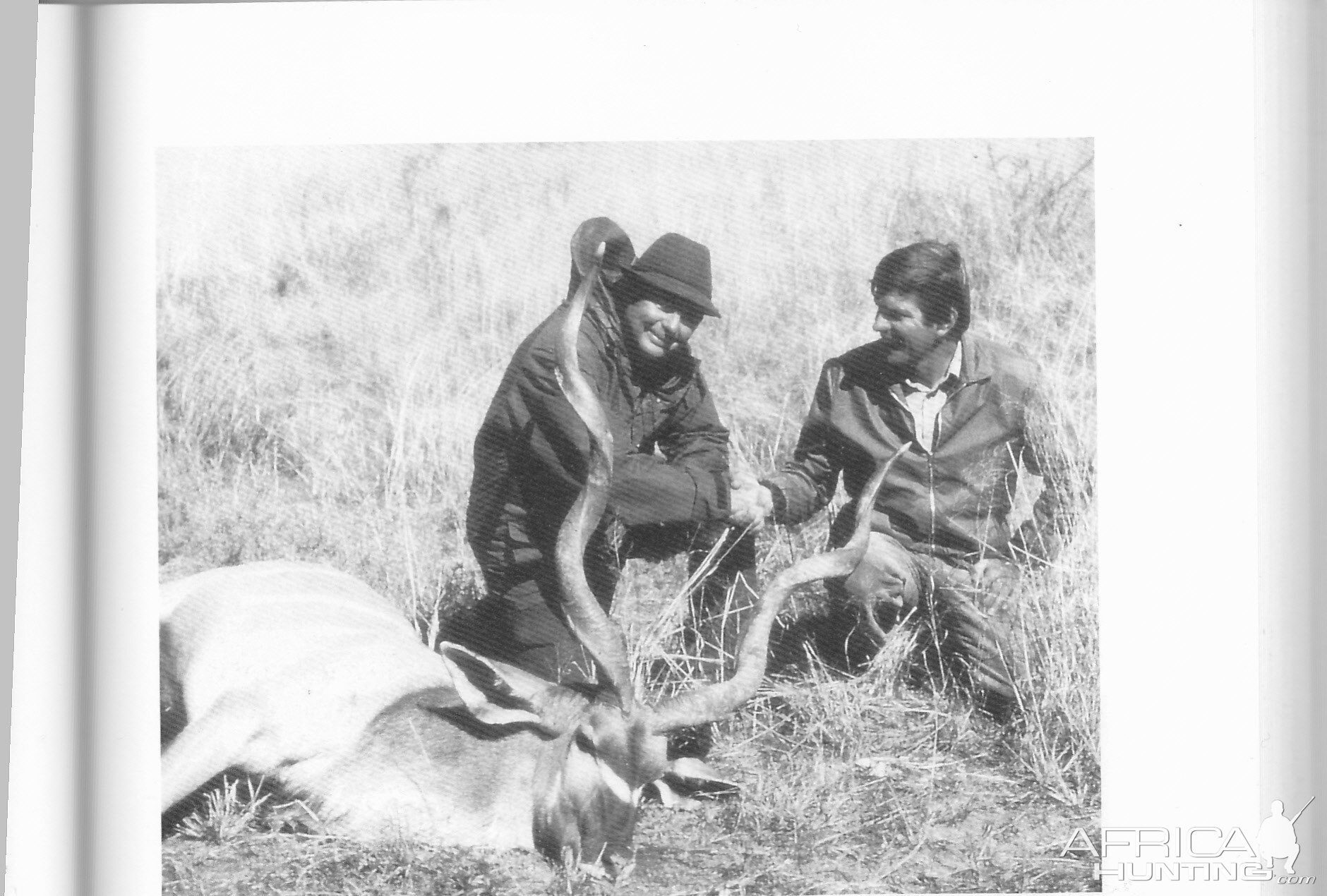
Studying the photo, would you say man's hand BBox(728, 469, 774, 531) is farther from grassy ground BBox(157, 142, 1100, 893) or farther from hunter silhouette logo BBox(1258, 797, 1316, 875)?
hunter silhouette logo BBox(1258, 797, 1316, 875)

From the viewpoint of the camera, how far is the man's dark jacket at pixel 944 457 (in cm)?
177

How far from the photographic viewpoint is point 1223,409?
5.84 feet

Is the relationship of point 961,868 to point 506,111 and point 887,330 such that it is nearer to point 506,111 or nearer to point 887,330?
point 887,330

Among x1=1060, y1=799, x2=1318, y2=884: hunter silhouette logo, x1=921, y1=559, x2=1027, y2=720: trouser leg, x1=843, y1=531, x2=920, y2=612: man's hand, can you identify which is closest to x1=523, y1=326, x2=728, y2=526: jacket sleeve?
x1=843, y1=531, x2=920, y2=612: man's hand

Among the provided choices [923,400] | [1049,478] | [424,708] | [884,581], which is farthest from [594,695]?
[1049,478]

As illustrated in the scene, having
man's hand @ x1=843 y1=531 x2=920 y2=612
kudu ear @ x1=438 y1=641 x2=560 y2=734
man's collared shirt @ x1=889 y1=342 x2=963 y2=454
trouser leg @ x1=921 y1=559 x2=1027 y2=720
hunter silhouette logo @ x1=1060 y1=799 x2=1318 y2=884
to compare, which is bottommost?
hunter silhouette logo @ x1=1060 y1=799 x2=1318 y2=884

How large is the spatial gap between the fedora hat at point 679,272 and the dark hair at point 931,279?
0.29 m

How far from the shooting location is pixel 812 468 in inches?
69.6

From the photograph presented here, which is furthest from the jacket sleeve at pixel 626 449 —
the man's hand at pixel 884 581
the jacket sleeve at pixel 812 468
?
the man's hand at pixel 884 581

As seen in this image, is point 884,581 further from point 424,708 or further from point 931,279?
point 424,708

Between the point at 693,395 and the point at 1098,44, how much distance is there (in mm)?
905

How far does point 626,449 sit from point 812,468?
32 cm

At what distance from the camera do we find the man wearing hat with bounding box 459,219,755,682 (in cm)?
176

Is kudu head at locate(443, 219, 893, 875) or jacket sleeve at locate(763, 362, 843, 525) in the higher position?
jacket sleeve at locate(763, 362, 843, 525)
